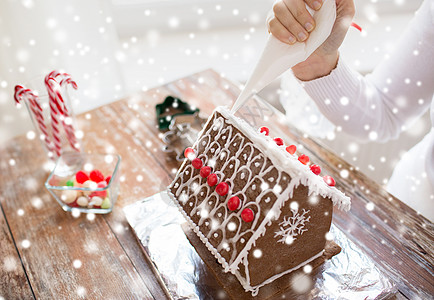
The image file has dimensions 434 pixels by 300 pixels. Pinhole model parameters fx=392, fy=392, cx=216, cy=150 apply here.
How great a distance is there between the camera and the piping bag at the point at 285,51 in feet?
2.38

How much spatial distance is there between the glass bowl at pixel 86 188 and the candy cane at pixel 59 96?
0.08 metres

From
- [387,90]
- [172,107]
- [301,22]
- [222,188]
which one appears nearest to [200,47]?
[172,107]

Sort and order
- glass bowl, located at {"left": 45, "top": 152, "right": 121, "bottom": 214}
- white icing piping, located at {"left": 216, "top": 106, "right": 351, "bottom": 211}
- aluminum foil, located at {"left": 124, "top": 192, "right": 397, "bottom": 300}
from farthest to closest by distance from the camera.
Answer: glass bowl, located at {"left": 45, "top": 152, "right": 121, "bottom": 214}, aluminum foil, located at {"left": 124, "top": 192, "right": 397, "bottom": 300}, white icing piping, located at {"left": 216, "top": 106, "right": 351, "bottom": 211}

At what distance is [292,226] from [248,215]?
92 mm

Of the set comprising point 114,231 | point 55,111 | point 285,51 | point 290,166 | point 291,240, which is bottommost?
point 114,231

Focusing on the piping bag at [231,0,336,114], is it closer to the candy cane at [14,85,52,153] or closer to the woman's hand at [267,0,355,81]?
the woman's hand at [267,0,355,81]

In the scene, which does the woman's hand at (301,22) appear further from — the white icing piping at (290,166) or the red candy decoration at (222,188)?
the red candy decoration at (222,188)

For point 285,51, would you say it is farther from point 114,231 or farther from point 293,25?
point 114,231

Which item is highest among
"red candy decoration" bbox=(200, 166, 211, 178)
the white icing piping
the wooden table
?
the white icing piping

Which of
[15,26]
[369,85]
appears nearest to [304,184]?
[369,85]

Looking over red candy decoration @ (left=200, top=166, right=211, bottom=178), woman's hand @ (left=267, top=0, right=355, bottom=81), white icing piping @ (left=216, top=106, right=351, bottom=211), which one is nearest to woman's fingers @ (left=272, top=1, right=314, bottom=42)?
woman's hand @ (left=267, top=0, right=355, bottom=81)

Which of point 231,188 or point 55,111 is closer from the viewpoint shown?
point 231,188

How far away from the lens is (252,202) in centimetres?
67

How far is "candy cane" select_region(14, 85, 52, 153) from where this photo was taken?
0.98 meters
